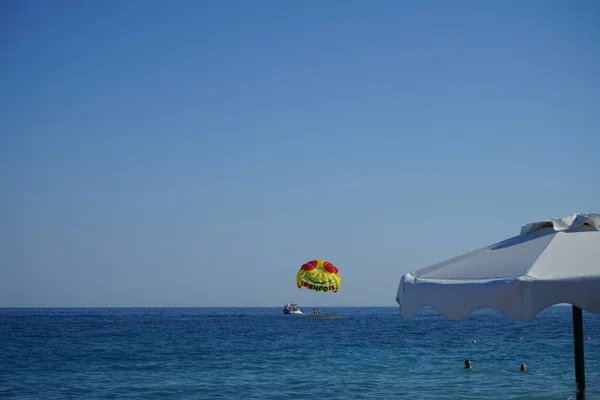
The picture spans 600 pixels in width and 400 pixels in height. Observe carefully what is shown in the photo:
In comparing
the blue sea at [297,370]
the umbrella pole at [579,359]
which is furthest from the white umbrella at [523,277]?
the blue sea at [297,370]

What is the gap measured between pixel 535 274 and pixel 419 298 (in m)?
0.90

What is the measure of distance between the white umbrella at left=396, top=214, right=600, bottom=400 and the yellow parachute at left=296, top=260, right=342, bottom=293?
3663 cm

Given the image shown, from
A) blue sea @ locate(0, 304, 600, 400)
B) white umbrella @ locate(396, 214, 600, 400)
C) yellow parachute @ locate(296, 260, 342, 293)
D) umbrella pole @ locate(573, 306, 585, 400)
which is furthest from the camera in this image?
yellow parachute @ locate(296, 260, 342, 293)

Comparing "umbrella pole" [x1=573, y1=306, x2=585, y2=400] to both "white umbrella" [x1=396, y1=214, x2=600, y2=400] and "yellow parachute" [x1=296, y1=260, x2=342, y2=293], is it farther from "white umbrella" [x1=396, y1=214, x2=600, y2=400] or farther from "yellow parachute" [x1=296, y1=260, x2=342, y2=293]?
"yellow parachute" [x1=296, y1=260, x2=342, y2=293]

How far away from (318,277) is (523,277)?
3849cm

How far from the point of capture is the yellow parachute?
140ft

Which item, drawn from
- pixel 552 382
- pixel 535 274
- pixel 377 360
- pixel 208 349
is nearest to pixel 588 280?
pixel 535 274

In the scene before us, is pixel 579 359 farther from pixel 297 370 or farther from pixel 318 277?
pixel 318 277

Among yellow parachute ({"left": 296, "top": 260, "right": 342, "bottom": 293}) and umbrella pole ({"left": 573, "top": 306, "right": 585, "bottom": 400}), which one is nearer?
umbrella pole ({"left": 573, "top": 306, "right": 585, "bottom": 400})

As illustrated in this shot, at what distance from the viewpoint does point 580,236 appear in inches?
214

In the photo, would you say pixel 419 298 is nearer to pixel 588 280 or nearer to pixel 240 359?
pixel 588 280

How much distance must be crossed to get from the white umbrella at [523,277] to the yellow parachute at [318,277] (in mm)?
36628

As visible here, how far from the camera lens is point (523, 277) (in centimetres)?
463

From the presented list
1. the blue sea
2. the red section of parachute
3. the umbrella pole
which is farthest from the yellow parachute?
the umbrella pole
